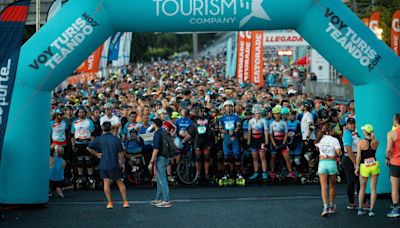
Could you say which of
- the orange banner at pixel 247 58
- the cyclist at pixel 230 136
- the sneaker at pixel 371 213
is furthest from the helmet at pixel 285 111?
the orange banner at pixel 247 58

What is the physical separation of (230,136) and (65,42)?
4951 millimetres

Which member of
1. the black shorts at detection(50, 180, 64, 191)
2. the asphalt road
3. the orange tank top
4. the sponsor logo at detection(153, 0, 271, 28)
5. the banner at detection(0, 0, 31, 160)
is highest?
the sponsor logo at detection(153, 0, 271, 28)

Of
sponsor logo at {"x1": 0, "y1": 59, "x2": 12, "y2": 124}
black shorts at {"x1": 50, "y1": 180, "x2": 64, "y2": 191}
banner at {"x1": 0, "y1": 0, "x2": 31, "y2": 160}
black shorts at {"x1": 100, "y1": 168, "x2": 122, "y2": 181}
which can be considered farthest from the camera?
black shorts at {"x1": 50, "y1": 180, "x2": 64, "y2": 191}

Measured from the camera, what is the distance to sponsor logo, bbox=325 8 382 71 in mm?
12656

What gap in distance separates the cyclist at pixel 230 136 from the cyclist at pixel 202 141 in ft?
1.17

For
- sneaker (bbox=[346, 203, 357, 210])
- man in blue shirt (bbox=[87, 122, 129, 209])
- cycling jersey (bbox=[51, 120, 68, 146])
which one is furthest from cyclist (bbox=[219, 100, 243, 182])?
sneaker (bbox=[346, 203, 357, 210])

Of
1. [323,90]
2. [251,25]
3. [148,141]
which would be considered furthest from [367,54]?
[323,90]

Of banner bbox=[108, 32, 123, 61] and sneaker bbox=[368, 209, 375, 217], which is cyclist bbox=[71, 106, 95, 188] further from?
banner bbox=[108, 32, 123, 61]

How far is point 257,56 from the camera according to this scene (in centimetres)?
3169

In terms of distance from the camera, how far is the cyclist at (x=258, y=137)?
16.1 meters

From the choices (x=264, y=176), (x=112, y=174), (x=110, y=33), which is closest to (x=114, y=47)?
(x=264, y=176)

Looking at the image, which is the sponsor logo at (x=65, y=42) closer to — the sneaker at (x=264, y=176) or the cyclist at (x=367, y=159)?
the cyclist at (x=367, y=159)

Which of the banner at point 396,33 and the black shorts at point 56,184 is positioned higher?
the banner at point 396,33

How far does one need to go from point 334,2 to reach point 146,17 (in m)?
3.30
